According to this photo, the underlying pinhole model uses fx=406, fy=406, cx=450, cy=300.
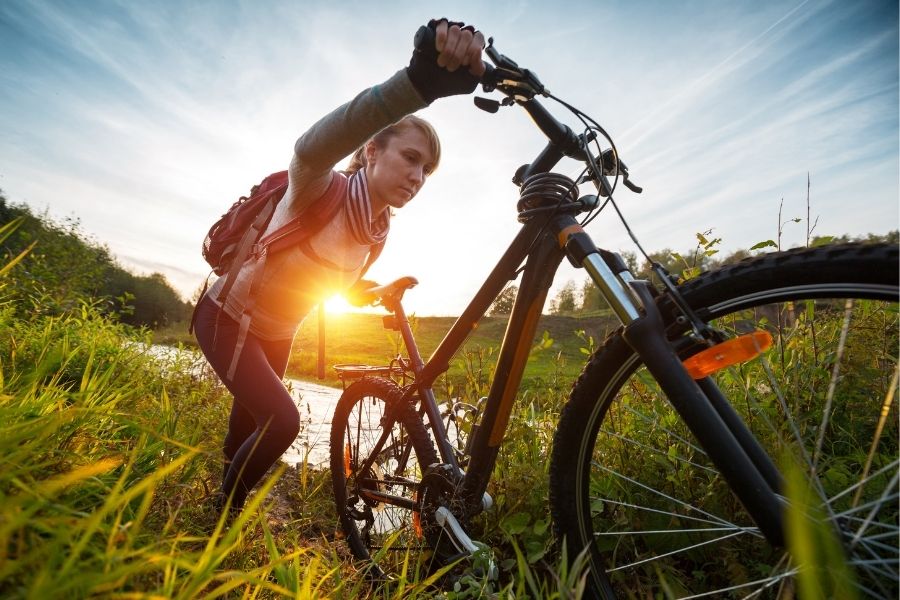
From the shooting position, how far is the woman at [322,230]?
1209 mm

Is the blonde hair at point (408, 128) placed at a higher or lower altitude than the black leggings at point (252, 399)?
higher

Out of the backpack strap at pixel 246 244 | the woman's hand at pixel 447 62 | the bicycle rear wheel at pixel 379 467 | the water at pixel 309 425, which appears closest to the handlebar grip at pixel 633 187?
the woman's hand at pixel 447 62

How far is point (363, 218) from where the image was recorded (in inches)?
74.3

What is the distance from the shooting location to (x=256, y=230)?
195cm

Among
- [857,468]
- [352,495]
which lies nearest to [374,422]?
[352,495]

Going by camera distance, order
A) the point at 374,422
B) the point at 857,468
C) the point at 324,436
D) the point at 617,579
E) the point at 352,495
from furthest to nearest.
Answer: the point at 324,436, the point at 374,422, the point at 352,495, the point at 857,468, the point at 617,579

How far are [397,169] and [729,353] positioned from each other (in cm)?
168

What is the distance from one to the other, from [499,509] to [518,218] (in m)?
1.35

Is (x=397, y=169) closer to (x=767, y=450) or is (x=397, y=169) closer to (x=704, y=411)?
(x=704, y=411)

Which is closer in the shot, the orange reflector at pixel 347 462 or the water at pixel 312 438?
the orange reflector at pixel 347 462

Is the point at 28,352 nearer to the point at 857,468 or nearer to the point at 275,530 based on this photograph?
the point at 275,530

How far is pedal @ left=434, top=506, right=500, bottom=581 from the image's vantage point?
1353 millimetres

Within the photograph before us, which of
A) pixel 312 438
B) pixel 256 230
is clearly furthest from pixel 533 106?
pixel 312 438

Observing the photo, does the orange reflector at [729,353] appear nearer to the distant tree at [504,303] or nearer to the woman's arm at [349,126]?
the distant tree at [504,303]
